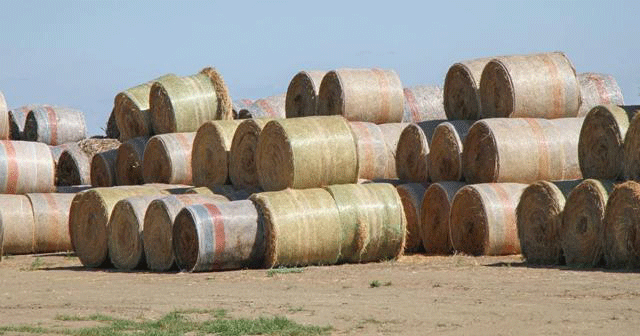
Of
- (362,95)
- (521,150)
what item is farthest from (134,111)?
(521,150)

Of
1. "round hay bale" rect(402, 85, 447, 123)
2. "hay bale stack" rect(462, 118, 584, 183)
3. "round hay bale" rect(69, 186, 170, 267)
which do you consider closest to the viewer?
"hay bale stack" rect(462, 118, 584, 183)

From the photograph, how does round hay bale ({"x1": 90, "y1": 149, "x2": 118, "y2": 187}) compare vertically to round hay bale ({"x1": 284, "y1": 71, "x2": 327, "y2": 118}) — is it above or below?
below

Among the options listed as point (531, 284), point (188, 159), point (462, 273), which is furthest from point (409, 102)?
point (531, 284)

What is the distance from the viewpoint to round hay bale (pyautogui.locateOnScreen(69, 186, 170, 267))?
18.9 meters

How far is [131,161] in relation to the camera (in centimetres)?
2259

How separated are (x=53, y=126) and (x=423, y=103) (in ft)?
25.7

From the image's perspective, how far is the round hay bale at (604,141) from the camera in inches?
647

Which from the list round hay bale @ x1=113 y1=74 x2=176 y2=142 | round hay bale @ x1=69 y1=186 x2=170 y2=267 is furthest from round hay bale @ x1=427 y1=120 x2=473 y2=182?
round hay bale @ x1=113 y1=74 x2=176 y2=142

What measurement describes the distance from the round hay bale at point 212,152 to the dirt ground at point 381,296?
2533mm

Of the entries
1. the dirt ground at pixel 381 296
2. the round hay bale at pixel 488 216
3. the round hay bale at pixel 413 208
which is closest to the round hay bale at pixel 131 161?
the dirt ground at pixel 381 296

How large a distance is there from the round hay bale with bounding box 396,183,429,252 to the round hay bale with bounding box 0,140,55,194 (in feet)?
20.7

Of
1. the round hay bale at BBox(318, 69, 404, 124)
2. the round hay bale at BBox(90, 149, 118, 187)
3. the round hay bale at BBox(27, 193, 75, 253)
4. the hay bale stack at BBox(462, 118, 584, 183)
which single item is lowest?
the round hay bale at BBox(27, 193, 75, 253)

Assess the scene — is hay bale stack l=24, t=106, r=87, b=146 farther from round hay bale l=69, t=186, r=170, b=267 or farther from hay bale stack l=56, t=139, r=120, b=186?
round hay bale l=69, t=186, r=170, b=267

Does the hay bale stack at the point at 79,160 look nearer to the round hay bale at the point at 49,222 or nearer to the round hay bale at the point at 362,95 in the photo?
the round hay bale at the point at 49,222
